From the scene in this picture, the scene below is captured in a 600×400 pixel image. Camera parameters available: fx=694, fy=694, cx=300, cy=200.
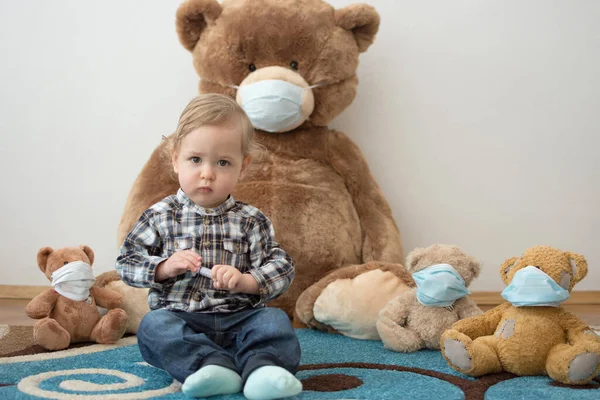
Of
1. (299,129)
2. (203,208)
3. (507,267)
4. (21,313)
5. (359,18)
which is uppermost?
(359,18)

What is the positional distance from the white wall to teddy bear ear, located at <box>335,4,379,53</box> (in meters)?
0.20

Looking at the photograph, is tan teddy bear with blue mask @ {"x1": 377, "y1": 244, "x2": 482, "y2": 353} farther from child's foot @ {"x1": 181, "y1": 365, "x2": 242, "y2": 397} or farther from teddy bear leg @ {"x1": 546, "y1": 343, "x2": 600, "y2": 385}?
child's foot @ {"x1": 181, "y1": 365, "x2": 242, "y2": 397}

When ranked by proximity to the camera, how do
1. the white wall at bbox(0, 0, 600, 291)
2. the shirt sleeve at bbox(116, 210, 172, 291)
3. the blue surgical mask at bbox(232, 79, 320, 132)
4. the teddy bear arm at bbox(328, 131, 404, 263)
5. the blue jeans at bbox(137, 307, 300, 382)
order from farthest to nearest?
the white wall at bbox(0, 0, 600, 291) < the teddy bear arm at bbox(328, 131, 404, 263) < the blue surgical mask at bbox(232, 79, 320, 132) < the shirt sleeve at bbox(116, 210, 172, 291) < the blue jeans at bbox(137, 307, 300, 382)

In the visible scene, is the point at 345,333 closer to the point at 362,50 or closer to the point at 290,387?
the point at 290,387

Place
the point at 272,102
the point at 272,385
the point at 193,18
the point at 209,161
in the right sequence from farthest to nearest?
the point at 193,18
the point at 272,102
the point at 209,161
the point at 272,385

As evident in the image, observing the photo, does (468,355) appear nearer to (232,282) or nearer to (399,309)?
(399,309)

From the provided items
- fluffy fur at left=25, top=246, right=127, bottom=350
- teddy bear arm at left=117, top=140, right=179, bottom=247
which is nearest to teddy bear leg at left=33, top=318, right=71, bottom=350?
fluffy fur at left=25, top=246, right=127, bottom=350

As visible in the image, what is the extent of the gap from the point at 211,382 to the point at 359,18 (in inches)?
41.6

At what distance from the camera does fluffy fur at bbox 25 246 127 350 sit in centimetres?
139

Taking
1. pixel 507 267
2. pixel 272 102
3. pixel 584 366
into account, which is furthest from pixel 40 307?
pixel 584 366

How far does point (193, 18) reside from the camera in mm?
1753

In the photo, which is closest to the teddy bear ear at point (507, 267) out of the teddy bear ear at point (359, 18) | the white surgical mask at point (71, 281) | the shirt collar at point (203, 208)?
the shirt collar at point (203, 208)

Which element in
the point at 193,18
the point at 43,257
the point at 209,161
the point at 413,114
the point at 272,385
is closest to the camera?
the point at 272,385

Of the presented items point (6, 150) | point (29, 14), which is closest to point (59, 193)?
point (6, 150)
